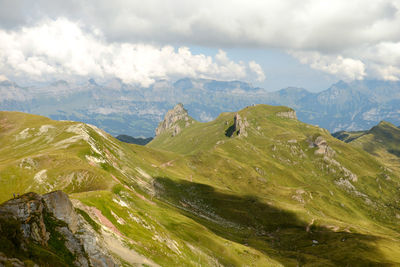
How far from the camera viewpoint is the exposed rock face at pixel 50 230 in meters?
26.9

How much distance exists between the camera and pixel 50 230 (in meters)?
35.0

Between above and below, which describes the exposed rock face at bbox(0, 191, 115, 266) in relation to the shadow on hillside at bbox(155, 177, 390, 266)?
above

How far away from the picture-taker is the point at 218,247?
328 feet

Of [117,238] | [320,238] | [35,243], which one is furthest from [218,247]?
[320,238]

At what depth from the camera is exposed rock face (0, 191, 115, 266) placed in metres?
26.9

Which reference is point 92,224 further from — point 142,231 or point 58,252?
point 142,231

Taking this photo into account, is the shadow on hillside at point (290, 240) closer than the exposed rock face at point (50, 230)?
No

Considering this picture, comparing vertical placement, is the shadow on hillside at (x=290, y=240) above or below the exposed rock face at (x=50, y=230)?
below

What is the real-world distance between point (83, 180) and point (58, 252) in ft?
269

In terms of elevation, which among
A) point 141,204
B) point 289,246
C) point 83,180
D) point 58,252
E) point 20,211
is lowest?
point 289,246

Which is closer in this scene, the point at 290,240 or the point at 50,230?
the point at 50,230

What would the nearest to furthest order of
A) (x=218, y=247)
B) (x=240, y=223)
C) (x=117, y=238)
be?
1. (x=117, y=238)
2. (x=218, y=247)
3. (x=240, y=223)

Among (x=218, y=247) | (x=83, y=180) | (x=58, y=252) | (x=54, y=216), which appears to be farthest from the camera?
(x=83, y=180)

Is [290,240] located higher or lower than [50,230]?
lower
